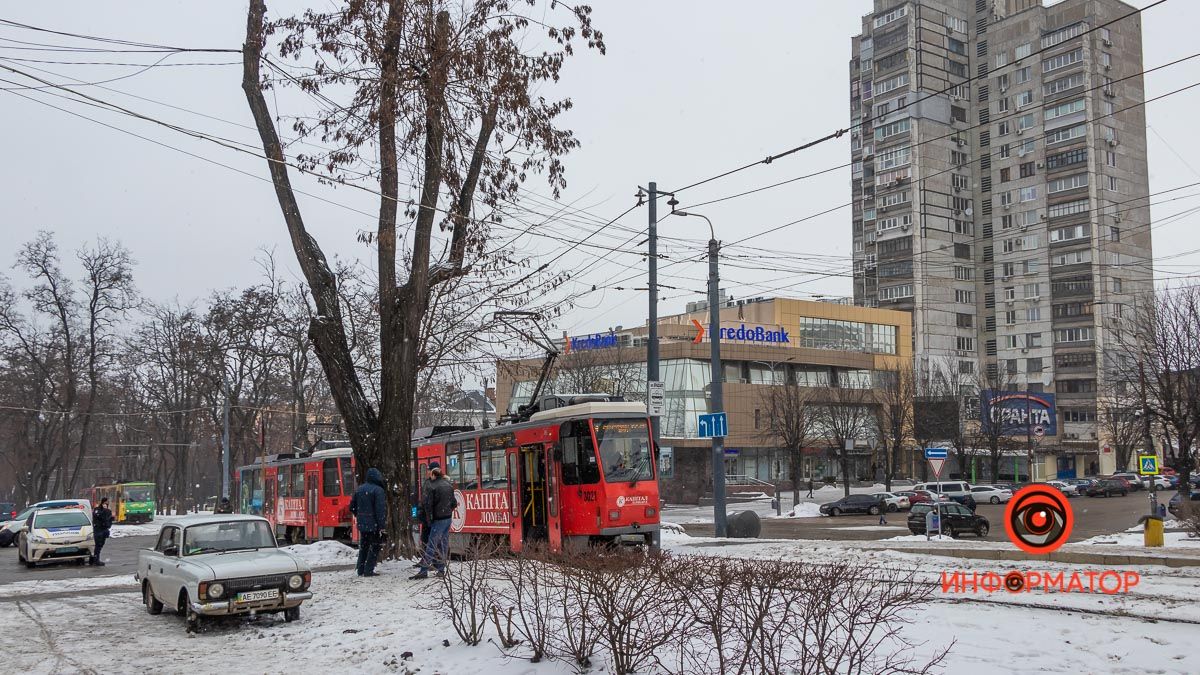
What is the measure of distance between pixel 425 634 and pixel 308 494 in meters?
21.7

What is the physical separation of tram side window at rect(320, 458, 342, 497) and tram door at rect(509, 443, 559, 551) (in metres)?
10.7

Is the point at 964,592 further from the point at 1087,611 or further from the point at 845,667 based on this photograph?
the point at 845,667

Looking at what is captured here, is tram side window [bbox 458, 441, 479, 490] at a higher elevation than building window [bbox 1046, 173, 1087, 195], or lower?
lower

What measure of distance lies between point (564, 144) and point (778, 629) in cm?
1363

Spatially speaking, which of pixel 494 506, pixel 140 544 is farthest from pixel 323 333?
pixel 140 544

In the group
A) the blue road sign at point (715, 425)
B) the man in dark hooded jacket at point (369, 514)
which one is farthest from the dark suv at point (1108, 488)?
the man in dark hooded jacket at point (369, 514)

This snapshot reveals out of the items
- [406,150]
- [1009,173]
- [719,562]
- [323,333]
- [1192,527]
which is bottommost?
[1192,527]

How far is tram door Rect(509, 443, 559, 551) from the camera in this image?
18.4 metres

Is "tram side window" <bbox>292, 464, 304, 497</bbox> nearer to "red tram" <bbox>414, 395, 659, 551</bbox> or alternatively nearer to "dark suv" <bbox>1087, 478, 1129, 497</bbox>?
"red tram" <bbox>414, 395, 659, 551</bbox>

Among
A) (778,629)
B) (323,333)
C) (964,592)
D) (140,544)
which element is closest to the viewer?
(778,629)

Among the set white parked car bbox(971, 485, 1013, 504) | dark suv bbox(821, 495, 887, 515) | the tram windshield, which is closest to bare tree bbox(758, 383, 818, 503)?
dark suv bbox(821, 495, 887, 515)

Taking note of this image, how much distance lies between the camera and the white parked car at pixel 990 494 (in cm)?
5478

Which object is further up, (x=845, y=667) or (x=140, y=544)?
(x=845, y=667)

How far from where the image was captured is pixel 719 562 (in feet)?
24.5
